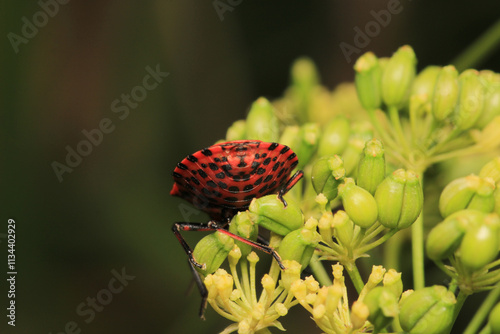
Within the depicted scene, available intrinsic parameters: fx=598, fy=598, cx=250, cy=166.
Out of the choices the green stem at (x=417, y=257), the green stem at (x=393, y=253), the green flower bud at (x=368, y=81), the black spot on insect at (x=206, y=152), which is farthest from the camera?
the green stem at (x=393, y=253)

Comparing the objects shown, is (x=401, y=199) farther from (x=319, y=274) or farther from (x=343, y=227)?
(x=319, y=274)

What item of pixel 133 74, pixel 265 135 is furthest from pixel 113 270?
pixel 265 135

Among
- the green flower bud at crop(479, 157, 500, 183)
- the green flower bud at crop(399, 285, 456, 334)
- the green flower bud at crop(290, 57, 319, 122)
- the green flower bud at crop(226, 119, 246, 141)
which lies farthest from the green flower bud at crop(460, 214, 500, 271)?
the green flower bud at crop(290, 57, 319, 122)

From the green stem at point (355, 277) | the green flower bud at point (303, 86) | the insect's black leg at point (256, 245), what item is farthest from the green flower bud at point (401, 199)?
the green flower bud at point (303, 86)

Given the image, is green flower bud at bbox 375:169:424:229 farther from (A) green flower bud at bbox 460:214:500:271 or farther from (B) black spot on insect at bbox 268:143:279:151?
(B) black spot on insect at bbox 268:143:279:151

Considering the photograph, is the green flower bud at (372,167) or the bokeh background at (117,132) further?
the bokeh background at (117,132)

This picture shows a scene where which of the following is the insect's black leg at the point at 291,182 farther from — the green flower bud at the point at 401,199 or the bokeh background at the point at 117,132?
the bokeh background at the point at 117,132

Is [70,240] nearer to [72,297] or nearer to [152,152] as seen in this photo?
[72,297]
